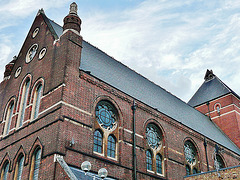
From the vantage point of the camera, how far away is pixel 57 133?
1580cm

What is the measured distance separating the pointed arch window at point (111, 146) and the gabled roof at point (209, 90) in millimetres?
23852

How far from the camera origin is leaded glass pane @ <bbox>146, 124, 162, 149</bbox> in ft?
73.7

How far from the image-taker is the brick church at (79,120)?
16.6m

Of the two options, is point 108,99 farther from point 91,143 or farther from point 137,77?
point 137,77

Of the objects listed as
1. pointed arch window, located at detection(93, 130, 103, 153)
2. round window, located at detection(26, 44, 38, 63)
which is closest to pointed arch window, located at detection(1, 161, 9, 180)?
pointed arch window, located at detection(93, 130, 103, 153)

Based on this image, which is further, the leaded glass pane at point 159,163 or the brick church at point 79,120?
the leaded glass pane at point 159,163

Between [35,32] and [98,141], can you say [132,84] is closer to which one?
[98,141]

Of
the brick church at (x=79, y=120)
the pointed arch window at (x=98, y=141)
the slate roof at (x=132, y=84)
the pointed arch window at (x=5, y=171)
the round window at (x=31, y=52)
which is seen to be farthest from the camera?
the round window at (x=31, y=52)

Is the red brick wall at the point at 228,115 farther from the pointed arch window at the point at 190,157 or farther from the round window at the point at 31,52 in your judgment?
the round window at the point at 31,52

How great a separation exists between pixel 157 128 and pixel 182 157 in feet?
10.8

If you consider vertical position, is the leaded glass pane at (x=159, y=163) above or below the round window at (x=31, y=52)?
below

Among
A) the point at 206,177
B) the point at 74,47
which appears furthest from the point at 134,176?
the point at 74,47

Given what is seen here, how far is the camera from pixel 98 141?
18.4 meters

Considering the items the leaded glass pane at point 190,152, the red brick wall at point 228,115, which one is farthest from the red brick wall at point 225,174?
the red brick wall at point 228,115
